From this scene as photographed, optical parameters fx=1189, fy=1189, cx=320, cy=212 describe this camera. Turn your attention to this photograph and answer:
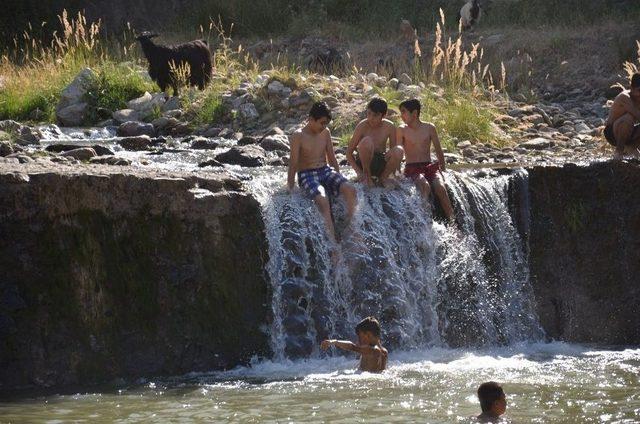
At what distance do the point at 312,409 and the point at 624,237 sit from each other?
496 cm

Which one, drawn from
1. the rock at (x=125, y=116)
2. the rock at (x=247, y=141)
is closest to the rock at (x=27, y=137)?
the rock at (x=125, y=116)

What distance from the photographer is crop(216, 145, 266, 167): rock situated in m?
13.2

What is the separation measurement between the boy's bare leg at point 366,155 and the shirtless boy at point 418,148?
476mm

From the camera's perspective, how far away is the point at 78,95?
58.0ft

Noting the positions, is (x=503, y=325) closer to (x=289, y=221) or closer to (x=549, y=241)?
(x=549, y=241)

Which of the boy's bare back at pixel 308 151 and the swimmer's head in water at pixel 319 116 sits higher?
the swimmer's head in water at pixel 319 116

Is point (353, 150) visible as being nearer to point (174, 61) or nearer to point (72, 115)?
point (72, 115)

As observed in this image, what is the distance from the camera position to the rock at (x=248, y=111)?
1684 centimetres

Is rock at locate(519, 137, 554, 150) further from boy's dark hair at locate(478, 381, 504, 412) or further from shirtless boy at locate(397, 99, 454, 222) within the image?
boy's dark hair at locate(478, 381, 504, 412)

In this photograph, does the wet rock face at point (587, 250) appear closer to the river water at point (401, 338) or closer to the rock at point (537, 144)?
the river water at point (401, 338)

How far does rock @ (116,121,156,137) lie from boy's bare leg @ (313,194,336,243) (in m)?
6.19

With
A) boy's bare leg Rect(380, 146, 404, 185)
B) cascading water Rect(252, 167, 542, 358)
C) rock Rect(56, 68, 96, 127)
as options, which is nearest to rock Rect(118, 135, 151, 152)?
rock Rect(56, 68, 96, 127)

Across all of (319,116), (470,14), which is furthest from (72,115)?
(470,14)

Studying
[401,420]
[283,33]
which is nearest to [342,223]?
[401,420]
